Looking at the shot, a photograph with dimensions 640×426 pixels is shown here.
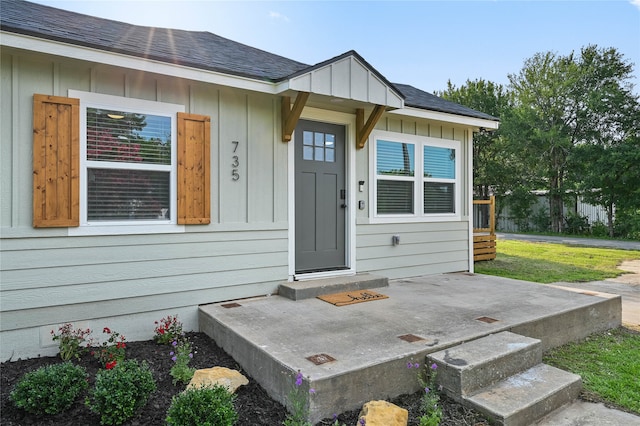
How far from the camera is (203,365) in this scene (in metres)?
3.01

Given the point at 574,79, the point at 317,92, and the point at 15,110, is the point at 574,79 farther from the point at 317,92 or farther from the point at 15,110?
the point at 15,110

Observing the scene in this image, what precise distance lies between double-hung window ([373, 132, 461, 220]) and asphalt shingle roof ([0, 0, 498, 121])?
0.57m

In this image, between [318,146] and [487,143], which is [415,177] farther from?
[487,143]

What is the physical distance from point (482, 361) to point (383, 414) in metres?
0.82

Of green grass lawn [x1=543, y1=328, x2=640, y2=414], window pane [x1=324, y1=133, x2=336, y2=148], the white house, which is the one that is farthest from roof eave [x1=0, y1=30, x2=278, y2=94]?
green grass lawn [x1=543, y1=328, x2=640, y2=414]

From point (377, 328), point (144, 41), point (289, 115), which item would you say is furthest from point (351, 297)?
point (144, 41)

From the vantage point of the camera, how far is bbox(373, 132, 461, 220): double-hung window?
211 inches

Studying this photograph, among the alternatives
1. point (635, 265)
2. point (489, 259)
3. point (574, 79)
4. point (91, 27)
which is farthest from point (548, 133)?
point (91, 27)

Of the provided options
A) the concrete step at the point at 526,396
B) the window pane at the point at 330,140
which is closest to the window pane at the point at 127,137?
the window pane at the point at 330,140

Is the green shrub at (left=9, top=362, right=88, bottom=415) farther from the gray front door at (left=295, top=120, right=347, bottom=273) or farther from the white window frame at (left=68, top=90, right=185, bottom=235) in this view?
the gray front door at (left=295, top=120, right=347, bottom=273)

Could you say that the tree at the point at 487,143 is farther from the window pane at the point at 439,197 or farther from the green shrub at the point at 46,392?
the green shrub at the point at 46,392

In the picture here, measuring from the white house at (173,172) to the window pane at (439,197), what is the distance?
50cm

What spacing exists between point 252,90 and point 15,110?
2.01 meters

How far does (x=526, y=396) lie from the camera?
2449 mm
